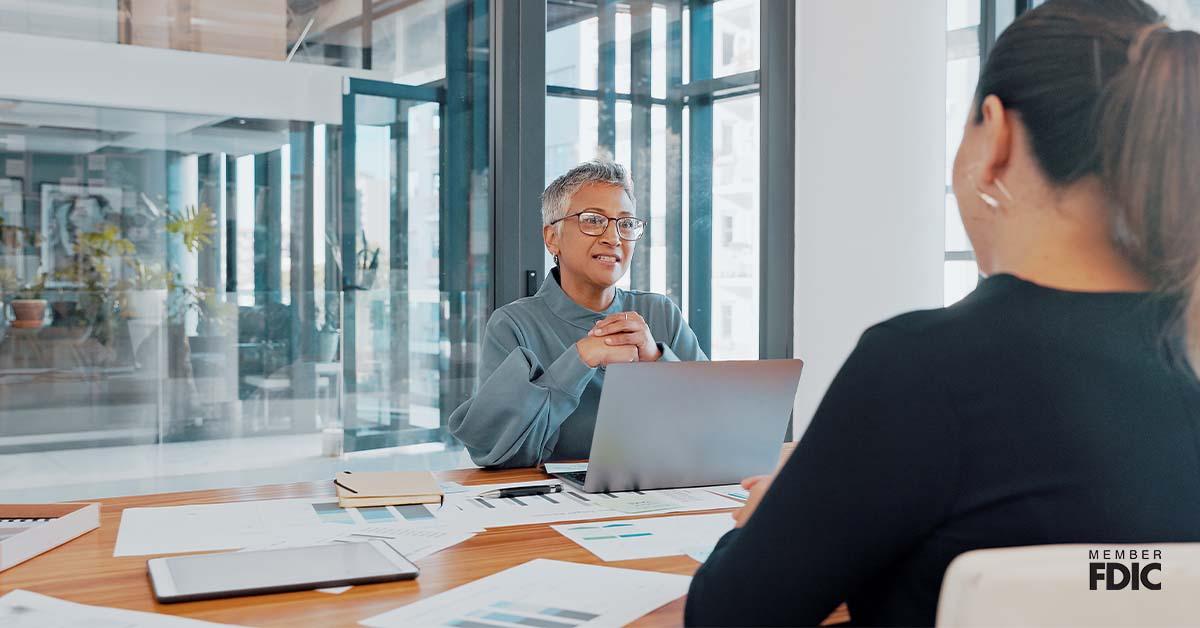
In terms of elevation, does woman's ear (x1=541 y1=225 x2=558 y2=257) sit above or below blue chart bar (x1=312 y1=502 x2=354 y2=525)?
above

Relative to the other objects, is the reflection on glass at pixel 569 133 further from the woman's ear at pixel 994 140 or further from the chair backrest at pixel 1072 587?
the chair backrest at pixel 1072 587

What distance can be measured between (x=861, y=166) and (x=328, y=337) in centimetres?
234

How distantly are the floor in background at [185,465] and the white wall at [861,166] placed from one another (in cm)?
177

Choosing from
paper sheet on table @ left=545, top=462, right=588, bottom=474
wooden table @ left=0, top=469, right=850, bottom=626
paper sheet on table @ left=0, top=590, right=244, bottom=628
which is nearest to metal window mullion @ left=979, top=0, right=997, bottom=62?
paper sheet on table @ left=545, top=462, right=588, bottom=474

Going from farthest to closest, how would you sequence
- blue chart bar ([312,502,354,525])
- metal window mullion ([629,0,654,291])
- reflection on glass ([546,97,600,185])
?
metal window mullion ([629,0,654,291]) → reflection on glass ([546,97,600,185]) → blue chart bar ([312,502,354,525])

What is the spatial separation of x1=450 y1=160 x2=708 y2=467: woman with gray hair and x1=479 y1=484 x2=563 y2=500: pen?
0.89 ft

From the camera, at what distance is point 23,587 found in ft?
4.24

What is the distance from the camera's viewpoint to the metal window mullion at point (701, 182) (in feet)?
14.2

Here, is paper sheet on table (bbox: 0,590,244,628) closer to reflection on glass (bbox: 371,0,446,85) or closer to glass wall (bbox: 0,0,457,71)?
glass wall (bbox: 0,0,457,71)

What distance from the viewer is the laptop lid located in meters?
1.82

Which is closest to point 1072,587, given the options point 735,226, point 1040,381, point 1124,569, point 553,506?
point 1124,569

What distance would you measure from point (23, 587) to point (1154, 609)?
1.24 m

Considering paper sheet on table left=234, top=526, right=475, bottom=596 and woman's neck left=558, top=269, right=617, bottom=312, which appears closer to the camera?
paper sheet on table left=234, top=526, right=475, bottom=596

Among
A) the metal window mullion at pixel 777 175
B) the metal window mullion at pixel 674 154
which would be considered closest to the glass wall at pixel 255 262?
the metal window mullion at pixel 674 154
